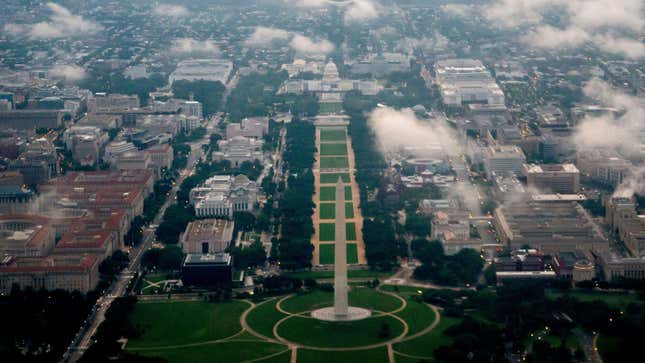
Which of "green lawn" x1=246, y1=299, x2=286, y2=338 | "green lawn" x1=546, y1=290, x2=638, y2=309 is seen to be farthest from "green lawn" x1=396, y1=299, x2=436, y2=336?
"green lawn" x1=546, y1=290, x2=638, y2=309

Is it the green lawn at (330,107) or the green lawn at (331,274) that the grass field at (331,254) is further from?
the green lawn at (330,107)

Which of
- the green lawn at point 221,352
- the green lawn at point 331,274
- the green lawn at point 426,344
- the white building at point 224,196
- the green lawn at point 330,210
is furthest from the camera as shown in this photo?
the green lawn at point 330,210

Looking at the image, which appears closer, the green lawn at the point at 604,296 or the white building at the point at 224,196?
the green lawn at the point at 604,296

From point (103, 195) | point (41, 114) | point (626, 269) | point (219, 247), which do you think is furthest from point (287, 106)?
point (626, 269)

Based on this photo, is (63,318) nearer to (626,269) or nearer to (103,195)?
(103,195)

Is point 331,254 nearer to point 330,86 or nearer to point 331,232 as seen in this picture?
point 331,232

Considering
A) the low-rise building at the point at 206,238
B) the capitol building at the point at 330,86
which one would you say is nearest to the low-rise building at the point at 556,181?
the low-rise building at the point at 206,238

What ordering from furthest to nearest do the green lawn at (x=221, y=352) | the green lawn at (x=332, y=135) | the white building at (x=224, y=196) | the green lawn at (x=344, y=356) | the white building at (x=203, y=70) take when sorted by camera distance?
the white building at (x=203, y=70), the green lawn at (x=332, y=135), the white building at (x=224, y=196), the green lawn at (x=221, y=352), the green lawn at (x=344, y=356)

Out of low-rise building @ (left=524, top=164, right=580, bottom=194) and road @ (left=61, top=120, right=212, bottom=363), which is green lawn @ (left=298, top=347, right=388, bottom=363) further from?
low-rise building @ (left=524, top=164, right=580, bottom=194)
